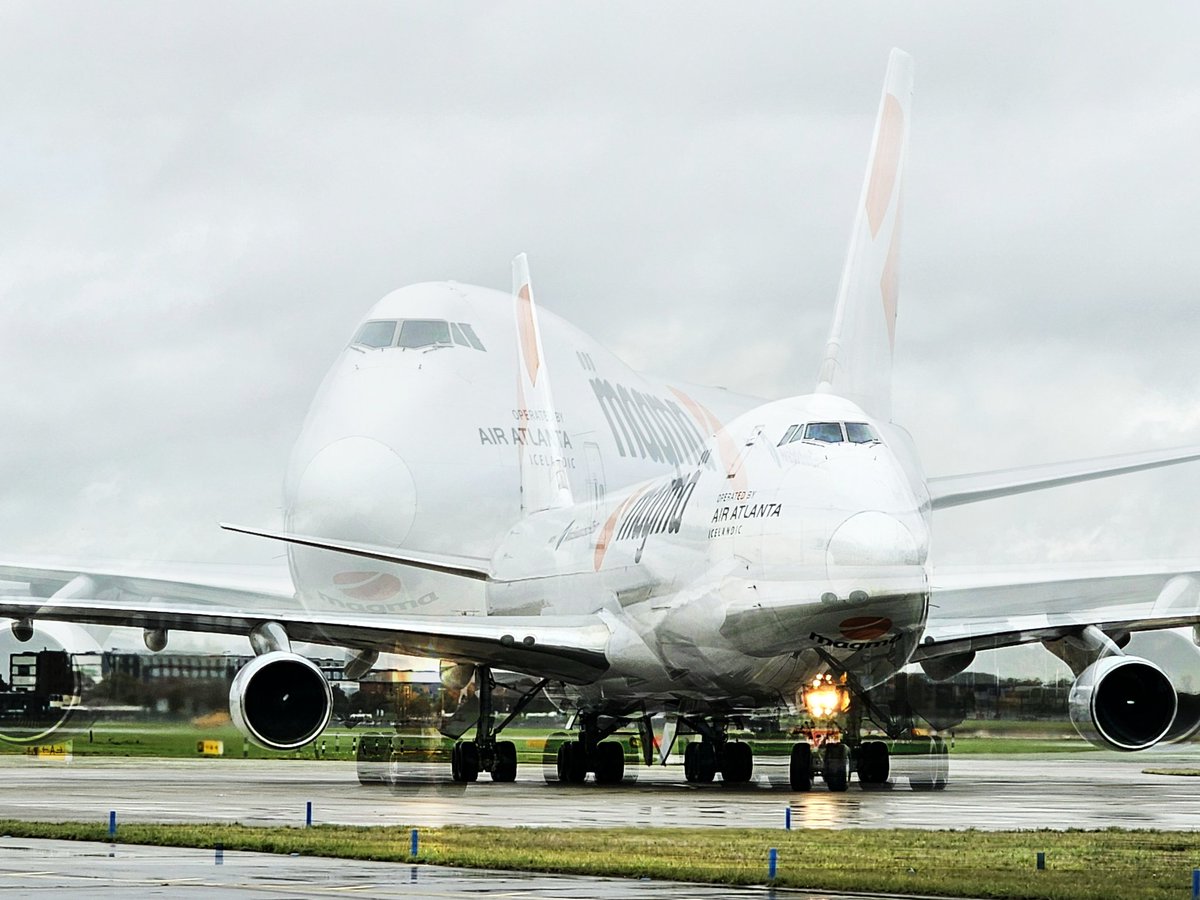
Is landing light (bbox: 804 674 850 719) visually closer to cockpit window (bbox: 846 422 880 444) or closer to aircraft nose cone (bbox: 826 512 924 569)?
aircraft nose cone (bbox: 826 512 924 569)

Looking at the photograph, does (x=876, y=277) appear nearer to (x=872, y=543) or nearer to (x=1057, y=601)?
(x=1057, y=601)

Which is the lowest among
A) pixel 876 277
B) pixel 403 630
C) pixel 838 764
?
pixel 838 764

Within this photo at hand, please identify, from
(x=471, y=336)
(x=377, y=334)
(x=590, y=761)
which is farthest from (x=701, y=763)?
(x=471, y=336)

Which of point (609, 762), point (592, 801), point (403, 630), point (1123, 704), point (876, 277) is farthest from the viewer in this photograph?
point (876, 277)

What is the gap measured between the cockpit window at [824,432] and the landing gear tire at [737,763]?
19.9 ft

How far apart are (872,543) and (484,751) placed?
8.44 metres

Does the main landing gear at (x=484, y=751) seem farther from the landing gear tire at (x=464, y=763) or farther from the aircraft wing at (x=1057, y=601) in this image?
the aircraft wing at (x=1057, y=601)

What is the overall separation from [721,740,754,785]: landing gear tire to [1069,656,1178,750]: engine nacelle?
15.2ft

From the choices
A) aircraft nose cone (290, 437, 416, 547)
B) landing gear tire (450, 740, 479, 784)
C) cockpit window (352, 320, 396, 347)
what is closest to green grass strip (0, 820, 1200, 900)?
landing gear tire (450, 740, 479, 784)

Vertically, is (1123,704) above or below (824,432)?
below

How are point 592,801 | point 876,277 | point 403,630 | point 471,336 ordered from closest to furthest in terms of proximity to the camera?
1. point 592,801
2. point 403,630
3. point 876,277
4. point 471,336

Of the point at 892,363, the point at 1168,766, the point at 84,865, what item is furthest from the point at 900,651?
the point at 1168,766

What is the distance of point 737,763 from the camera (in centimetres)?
2478

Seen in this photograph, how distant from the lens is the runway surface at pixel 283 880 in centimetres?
997
